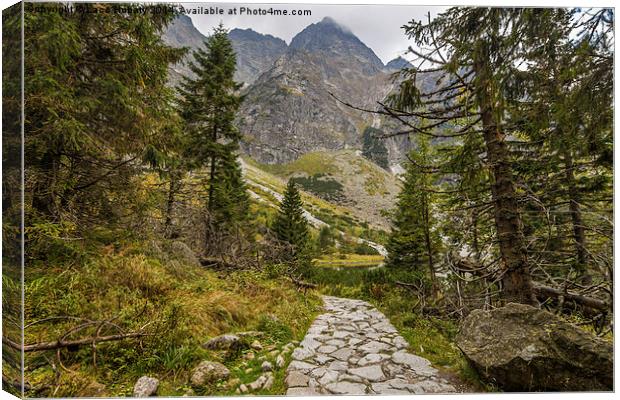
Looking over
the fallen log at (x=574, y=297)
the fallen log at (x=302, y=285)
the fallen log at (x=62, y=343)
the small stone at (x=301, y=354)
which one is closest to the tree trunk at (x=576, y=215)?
the fallen log at (x=574, y=297)

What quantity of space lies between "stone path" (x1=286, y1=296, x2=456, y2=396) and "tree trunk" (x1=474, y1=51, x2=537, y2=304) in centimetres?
153

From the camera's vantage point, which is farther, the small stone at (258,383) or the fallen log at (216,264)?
the fallen log at (216,264)

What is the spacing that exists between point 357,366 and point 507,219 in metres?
2.71

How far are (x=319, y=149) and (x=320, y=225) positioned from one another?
2.15 m

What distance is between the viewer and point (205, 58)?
460 centimetres

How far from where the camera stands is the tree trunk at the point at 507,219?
3594mm

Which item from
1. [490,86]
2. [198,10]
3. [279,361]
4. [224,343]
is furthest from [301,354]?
[198,10]

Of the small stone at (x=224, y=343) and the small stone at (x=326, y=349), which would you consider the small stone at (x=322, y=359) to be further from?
the small stone at (x=224, y=343)

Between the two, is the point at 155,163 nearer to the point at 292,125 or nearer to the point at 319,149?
the point at 292,125

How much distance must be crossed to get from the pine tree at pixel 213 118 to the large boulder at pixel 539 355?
4.47 meters

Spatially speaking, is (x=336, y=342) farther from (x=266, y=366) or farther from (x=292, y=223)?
(x=292, y=223)

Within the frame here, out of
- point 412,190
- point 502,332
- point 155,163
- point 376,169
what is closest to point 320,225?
point 376,169

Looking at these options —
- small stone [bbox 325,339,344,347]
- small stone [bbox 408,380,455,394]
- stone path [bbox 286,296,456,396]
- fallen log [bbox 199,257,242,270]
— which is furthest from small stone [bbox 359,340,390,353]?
fallen log [bbox 199,257,242,270]

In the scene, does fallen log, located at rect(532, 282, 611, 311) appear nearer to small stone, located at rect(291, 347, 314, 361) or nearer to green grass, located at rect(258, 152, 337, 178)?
small stone, located at rect(291, 347, 314, 361)
